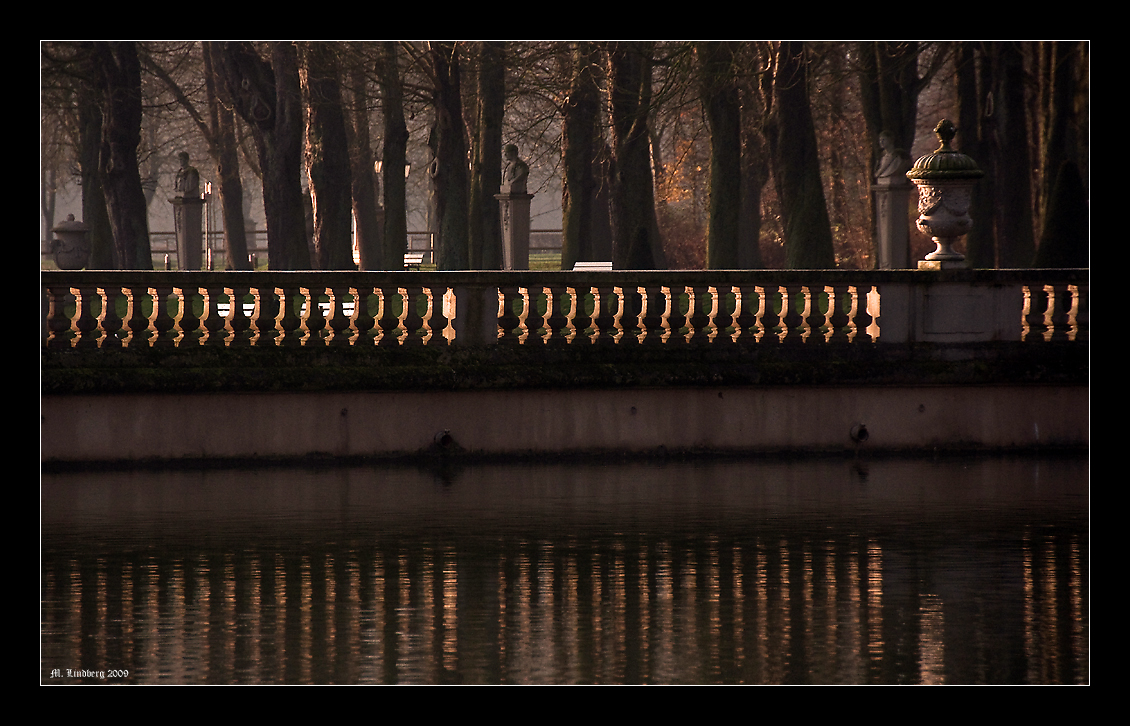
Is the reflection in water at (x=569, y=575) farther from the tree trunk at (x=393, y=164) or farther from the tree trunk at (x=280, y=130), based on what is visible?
the tree trunk at (x=393, y=164)

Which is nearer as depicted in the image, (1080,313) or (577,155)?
(1080,313)

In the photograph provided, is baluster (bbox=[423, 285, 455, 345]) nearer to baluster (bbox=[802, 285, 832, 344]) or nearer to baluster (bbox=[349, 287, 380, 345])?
baluster (bbox=[349, 287, 380, 345])

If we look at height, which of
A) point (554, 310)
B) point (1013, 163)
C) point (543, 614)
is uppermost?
point (1013, 163)

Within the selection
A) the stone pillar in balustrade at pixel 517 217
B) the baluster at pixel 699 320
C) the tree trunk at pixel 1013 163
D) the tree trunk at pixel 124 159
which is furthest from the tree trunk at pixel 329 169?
the baluster at pixel 699 320

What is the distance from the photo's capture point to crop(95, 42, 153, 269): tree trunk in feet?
86.0

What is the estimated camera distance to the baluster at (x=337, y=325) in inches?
530

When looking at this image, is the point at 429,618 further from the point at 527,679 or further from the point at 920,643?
the point at 920,643

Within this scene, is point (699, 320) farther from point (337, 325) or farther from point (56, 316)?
point (56, 316)

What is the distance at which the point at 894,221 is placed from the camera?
88.3 feet

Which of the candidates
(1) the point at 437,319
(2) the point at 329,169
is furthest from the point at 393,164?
(1) the point at 437,319

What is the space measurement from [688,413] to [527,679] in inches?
289

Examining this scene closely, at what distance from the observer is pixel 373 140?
54562 mm

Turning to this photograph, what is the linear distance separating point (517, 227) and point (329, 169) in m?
3.43

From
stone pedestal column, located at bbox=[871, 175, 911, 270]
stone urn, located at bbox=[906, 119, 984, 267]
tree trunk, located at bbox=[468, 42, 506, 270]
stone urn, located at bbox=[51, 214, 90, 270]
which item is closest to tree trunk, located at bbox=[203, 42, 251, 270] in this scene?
stone urn, located at bbox=[51, 214, 90, 270]
